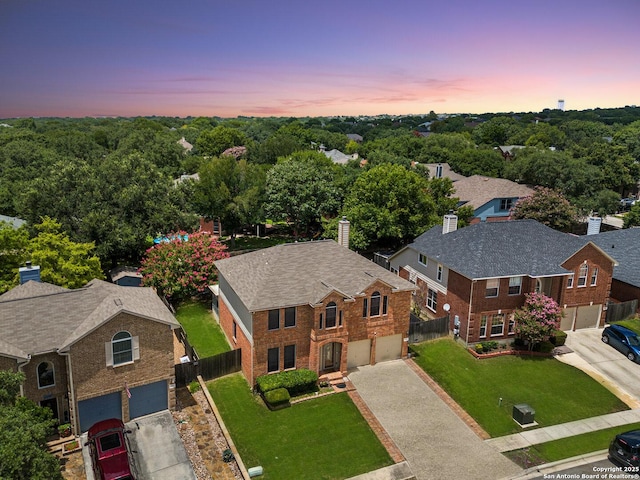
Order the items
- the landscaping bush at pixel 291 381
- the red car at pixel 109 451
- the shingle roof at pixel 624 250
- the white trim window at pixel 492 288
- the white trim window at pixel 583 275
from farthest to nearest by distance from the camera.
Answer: the shingle roof at pixel 624 250 < the white trim window at pixel 583 275 < the white trim window at pixel 492 288 < the landscaping bush at pixel 291 381 < the red car at pixel 109 451

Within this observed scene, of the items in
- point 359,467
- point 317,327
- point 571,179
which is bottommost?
point 359,467

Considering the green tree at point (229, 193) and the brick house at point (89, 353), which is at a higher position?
the green tree at point (229, 193)

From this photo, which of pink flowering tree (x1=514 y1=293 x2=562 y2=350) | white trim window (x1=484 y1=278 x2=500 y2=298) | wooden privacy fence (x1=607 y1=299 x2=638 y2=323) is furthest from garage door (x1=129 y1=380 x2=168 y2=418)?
wooden privacy fence (x1=607 y1=299 x2=638 y2=323)

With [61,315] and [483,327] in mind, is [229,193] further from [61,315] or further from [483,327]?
[483,327]

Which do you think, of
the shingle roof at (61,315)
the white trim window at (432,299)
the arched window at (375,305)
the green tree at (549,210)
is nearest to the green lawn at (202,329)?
the shingle roof at (61,315)

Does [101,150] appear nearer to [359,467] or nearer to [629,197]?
[359,467]

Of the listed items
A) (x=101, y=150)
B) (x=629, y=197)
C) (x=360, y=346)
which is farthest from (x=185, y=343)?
(x=629, y=197)

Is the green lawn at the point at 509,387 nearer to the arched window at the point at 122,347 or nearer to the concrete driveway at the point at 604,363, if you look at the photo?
the concrete driveway at the point at 604,363
